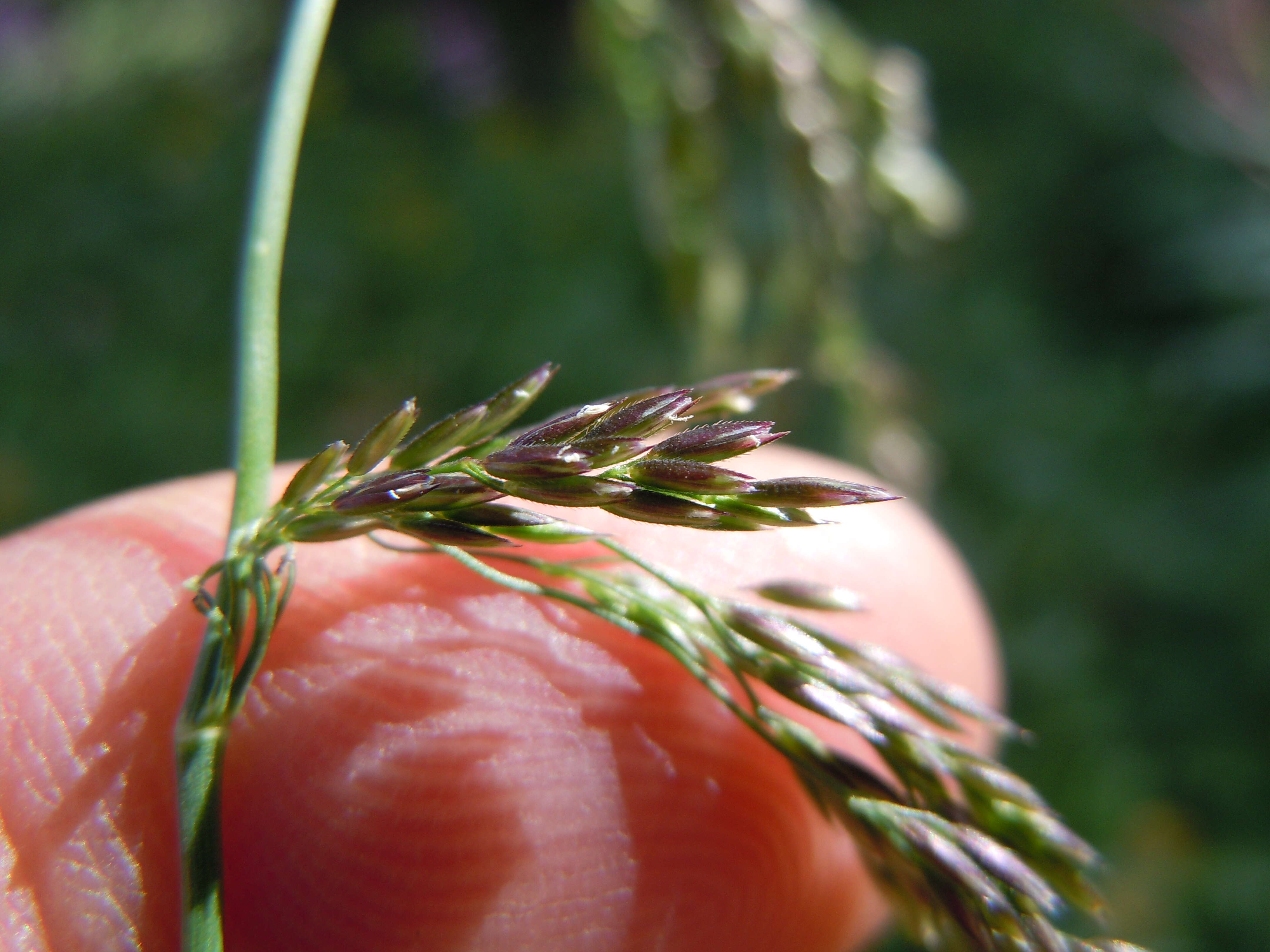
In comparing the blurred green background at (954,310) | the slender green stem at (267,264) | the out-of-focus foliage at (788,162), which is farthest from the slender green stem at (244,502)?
the blurred green background at (954,310)

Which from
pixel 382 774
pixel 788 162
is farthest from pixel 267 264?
pixel 788 162

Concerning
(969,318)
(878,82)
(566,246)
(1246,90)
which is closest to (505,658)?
(878,82)

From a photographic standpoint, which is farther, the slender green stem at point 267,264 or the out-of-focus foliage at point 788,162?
the out-of-focus foliage at point 788,162

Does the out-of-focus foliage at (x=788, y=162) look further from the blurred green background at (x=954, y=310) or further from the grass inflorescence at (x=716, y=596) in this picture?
the grass inflorescence at (x=716, y=596)

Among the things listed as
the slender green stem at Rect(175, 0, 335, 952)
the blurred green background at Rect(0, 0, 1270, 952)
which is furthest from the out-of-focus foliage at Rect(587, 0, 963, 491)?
the slender green stem at Rect(175, 0, 335, 952)

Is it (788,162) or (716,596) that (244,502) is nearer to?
(716,596)

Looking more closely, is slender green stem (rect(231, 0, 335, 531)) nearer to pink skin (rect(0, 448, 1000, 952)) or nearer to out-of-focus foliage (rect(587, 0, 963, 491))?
pink skin (rect(0, 448, 1000, 952))
